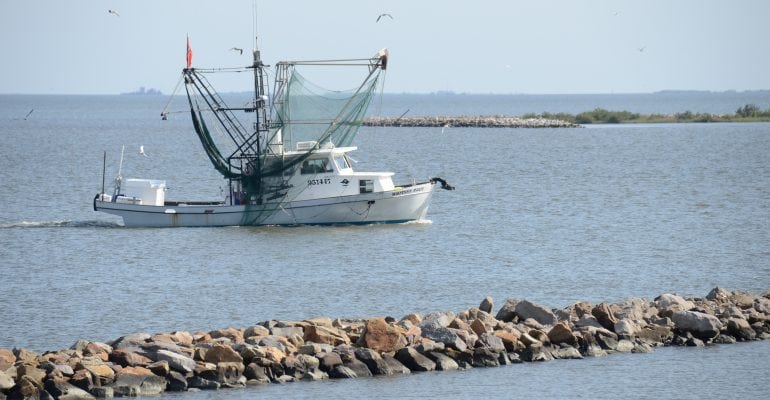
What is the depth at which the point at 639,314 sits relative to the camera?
22.2 metres

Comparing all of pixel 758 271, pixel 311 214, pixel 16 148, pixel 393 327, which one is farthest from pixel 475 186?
pixel 16 148

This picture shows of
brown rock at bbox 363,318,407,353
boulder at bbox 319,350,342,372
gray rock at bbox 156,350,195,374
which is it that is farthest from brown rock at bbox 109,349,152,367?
brown rock at bbox 363,318,407,353

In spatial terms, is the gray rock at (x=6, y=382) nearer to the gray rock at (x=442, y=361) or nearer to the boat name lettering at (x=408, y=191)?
the gray rock at (x=442, y=361)

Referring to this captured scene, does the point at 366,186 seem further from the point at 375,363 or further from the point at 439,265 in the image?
the point at 375,363

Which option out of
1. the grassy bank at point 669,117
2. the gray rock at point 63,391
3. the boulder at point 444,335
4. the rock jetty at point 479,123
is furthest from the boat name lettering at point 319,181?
the grassy bank at point 669,117

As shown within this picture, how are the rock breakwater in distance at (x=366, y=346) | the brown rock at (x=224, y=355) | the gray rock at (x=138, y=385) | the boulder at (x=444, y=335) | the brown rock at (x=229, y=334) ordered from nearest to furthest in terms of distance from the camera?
1. the gray rock at (x=138, y=385)
2. the rock breakwater in distance at (x=366, y=346)
3. the brown rock at (x=224, y=355)
4. the boulder at (x=444, y=335)
5. the brown rock at (x=229, y=334)

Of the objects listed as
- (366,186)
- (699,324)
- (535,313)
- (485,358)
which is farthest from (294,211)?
(485,358)

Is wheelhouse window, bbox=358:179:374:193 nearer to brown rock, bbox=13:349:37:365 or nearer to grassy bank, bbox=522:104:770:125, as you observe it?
brown rock, bbox=13:349:37:365

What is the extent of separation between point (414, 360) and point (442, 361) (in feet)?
1.47

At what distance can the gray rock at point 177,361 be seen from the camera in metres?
18.9

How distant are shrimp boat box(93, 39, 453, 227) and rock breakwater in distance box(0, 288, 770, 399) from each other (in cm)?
1418

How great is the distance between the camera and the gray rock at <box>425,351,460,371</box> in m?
20.0

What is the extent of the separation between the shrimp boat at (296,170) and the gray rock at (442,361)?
53.6ft

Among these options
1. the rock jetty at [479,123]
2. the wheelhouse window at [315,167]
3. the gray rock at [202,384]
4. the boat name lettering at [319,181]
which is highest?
the wheelhouse window at [315,167]
